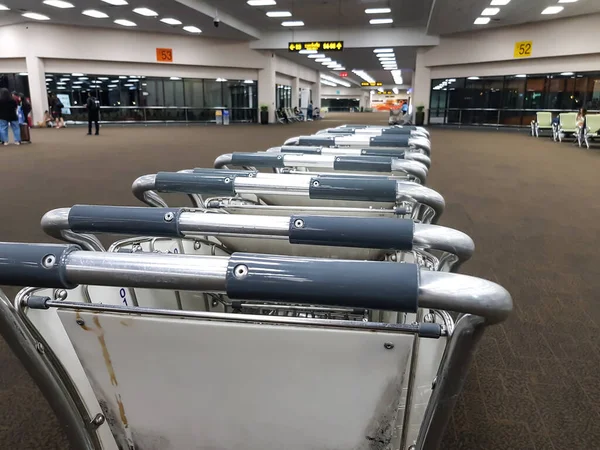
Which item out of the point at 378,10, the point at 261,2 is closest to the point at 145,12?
the point at 261,2

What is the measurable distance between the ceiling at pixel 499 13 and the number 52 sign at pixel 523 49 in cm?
95

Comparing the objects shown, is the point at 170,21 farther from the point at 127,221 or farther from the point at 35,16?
the point at 127,221

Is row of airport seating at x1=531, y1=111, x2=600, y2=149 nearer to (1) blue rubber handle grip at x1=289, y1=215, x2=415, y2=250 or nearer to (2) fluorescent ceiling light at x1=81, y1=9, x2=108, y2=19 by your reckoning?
(1) blue rubber handle grip at x1=289, y1=215, x2=415, y2=250

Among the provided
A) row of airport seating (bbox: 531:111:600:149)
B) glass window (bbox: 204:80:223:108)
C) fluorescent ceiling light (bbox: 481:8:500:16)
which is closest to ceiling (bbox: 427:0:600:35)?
fluorescent ceiling light (bbox: 481:8:500:16)

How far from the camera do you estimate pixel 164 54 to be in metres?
21.5

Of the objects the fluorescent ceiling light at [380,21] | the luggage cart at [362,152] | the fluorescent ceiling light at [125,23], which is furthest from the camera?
the fluorescent ceiling light at [380,21]

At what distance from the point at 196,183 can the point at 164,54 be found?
72.1 feet

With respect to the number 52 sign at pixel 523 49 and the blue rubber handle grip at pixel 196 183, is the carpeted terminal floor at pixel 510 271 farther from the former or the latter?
the number 52 sign at pixel 523 49

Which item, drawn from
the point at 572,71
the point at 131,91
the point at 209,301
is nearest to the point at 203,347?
the point at 209,301

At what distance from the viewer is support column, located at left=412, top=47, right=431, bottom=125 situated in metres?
21.5

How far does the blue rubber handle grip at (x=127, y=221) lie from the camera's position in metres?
1.18

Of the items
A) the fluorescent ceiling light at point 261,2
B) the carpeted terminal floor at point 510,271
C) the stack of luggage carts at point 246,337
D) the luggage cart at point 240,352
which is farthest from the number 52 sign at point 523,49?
the luggage cart at point 240,352

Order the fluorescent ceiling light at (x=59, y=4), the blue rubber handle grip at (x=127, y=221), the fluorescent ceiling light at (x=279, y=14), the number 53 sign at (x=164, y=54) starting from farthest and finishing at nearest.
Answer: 1. the number 53 sign at (x=164, y=54)
2. the fluorescent ceiling light at (x=279, y=14)
3. the fluorescent ceiling light at (x=59, y=4)
4. the blue rubber handle grip at (x=127, y=221)

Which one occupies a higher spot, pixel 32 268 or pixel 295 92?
pixel 295 92
